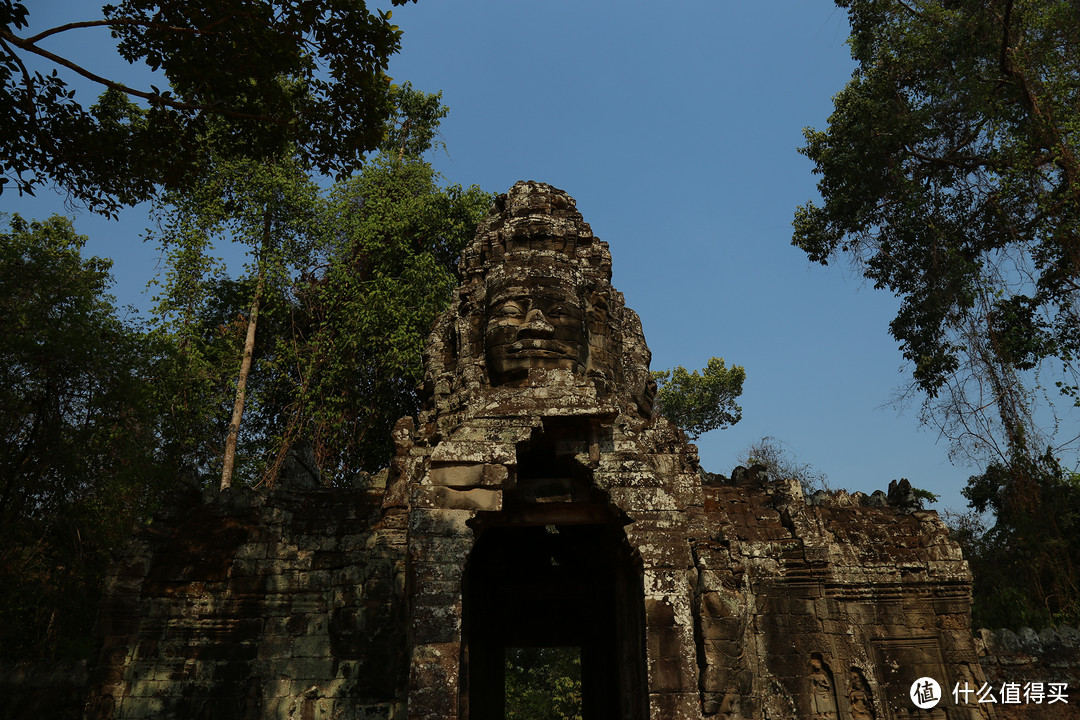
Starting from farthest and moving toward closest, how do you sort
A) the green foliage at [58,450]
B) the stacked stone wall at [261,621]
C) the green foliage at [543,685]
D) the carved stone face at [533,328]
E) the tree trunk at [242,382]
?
the green foliage at [543,685]
the tree trunk at [242,382]
the green foliage at [58,450]
the stacked stone wall at [261,621]
the carved stone face at [533,328]

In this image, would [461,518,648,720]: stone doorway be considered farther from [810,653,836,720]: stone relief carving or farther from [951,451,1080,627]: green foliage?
[951,451,1080,627]: green foliage

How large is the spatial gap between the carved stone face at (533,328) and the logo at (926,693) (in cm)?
568

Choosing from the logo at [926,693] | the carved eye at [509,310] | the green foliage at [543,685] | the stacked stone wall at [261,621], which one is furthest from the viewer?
the green foliage at [543,685]

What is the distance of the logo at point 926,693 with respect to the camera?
338 inches

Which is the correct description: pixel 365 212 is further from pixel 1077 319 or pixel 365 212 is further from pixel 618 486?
pixel 1077 319

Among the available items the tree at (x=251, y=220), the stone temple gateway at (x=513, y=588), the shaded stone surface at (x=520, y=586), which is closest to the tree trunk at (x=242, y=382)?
the tree at (x=251, y=220)

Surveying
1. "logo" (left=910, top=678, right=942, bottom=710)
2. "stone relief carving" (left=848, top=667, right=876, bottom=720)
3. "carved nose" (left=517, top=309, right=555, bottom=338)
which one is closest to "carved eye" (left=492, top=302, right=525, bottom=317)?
"carved nose" (left=517, top=309, right=555, bottom=338)

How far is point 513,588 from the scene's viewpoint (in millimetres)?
10641

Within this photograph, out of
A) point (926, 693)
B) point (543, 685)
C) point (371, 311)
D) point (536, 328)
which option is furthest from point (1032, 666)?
point (543, 685)

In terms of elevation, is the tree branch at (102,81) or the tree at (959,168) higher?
the tree at (959,168)

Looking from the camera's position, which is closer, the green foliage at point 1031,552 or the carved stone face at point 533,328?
the carved stone face at point 533,328

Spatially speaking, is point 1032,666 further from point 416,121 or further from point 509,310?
point 416,121

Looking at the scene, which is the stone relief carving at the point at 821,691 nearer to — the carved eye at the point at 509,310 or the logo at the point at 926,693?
the logo at the point at 926,693

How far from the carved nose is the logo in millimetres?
6265
